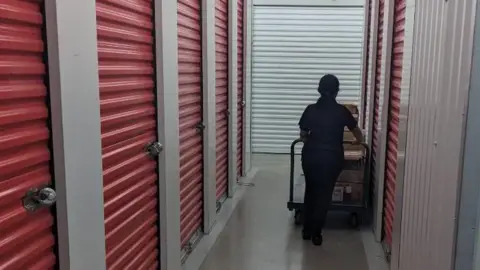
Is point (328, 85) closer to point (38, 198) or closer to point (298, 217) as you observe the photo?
point (298, 217)

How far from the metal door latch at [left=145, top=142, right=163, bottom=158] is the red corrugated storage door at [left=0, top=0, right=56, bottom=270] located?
1.27 metres

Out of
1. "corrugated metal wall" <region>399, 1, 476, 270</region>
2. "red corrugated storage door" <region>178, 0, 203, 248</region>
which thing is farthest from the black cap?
"corrugated metal wall" <region>399, 1, 476, 270</region>

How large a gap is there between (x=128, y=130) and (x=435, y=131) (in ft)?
6.01

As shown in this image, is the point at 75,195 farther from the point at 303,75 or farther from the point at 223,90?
the point at 303,75

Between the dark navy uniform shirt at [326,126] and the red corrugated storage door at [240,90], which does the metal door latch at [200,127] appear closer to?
the dark navy uniform shirt at [326,126]

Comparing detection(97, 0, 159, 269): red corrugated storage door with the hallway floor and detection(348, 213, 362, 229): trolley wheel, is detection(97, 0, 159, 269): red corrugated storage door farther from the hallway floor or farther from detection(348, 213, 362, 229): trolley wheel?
detection(348, 213, 362, 229): trolley wheel

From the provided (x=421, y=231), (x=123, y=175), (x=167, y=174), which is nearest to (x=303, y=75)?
(x=167, y=174)

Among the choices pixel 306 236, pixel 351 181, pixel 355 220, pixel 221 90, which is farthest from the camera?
pixel 221 90

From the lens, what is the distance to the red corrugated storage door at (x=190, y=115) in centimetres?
430

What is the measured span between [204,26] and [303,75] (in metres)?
4.85

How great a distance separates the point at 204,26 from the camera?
16.1ft

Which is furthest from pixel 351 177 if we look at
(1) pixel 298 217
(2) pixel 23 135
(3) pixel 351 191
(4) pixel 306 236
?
(2) pixel 23 135

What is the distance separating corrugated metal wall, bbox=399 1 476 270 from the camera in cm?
162

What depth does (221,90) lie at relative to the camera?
6.04 metres
